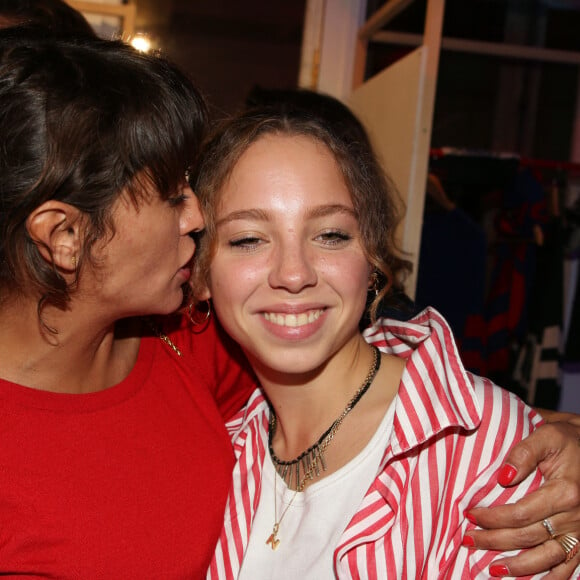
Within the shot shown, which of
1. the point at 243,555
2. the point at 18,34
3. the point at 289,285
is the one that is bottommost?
the point at 243,555

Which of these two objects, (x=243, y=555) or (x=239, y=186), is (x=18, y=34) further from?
(x=243, y=555)

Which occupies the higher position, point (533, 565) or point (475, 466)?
point (475, 466)

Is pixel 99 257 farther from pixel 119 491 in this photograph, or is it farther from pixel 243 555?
pixel 243 555

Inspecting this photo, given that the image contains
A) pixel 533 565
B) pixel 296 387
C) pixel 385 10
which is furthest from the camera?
pixel 385 10

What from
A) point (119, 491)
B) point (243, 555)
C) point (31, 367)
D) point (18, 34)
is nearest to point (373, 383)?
point (243, 555)

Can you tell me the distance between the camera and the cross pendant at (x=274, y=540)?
1.46 metres

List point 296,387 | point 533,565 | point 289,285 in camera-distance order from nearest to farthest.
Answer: point 533,565, point 289,285, point 296,387

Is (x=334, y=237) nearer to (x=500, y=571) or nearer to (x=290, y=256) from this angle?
(x=290, y=256)

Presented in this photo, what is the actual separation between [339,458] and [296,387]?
20 cm

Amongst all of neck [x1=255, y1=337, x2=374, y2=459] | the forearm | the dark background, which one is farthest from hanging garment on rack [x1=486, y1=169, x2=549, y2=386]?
A: neck [x1=255, y1=337, x2=374, y2=459]

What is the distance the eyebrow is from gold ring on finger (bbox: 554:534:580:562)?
2.55 feet

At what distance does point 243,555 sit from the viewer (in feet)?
4.84

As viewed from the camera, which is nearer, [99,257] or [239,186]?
[99,257]

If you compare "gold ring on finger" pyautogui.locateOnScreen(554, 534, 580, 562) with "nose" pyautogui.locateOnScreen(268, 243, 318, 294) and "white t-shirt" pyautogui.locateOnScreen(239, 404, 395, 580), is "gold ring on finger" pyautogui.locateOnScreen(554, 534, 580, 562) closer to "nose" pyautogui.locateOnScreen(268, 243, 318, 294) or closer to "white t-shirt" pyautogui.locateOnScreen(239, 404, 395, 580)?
"white t-shirt" pyautogui.locateOnScreen(239, 404, 395, 580)
